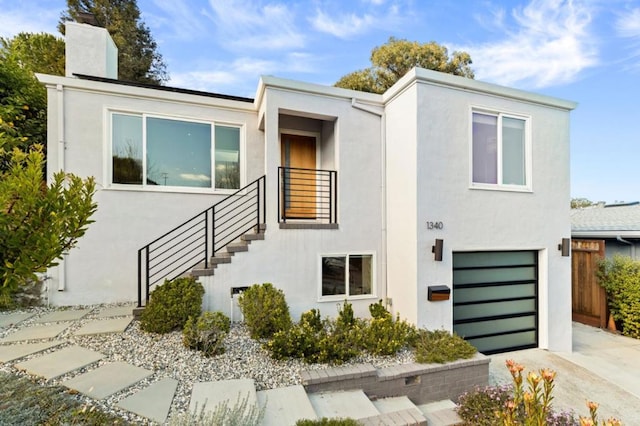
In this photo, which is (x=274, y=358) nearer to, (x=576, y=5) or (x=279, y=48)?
(x=279, y=48)

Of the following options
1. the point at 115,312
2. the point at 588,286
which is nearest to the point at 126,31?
the point at 115,312

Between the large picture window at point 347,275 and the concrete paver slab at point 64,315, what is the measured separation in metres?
4.81

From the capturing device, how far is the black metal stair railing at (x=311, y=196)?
21.5 ft

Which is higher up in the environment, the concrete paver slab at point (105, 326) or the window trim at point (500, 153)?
the window trim at point (500, 153)

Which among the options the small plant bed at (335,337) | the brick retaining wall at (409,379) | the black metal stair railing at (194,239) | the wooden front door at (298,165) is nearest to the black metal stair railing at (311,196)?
the wooden front door at (298,165)

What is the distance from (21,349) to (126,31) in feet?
62.4

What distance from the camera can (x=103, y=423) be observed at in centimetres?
265

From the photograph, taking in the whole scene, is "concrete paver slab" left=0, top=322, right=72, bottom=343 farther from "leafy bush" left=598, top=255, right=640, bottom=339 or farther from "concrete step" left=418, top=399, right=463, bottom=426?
"leafy bush" left=598, top=255, right=640, bottom=339

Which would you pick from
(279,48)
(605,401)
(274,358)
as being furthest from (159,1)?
(605,401)

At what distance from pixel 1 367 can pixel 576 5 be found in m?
14.9

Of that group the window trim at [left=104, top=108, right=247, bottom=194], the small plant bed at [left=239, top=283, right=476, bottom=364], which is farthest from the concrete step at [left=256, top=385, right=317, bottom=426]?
the window trim at [left=104, top=108, right=247, bottom=194]

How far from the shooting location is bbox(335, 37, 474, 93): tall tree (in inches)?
656

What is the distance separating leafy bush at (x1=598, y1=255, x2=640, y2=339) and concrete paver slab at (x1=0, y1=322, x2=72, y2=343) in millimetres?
12414

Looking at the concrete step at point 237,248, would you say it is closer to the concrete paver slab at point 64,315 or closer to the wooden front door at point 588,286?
the concrete paver slab at point 64,315
